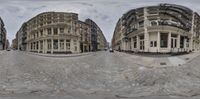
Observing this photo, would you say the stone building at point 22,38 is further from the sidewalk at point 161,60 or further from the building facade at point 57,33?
the sidewalk at point 161,60

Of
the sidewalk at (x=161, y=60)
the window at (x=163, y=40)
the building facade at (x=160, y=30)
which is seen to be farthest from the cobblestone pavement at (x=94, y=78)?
the window at (x=163, y=40)

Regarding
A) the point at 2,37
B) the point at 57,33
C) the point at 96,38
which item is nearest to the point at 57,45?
the point at 57,33

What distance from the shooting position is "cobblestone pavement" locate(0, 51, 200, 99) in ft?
9.16

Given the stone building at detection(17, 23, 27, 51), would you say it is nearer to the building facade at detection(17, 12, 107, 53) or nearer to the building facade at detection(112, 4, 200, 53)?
the building facade at detection(17, 12, 107, 53)

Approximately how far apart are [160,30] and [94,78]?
1.28 m

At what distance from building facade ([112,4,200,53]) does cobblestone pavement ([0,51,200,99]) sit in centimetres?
37

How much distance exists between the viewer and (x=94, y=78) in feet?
10.5

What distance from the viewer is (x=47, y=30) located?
2387mm

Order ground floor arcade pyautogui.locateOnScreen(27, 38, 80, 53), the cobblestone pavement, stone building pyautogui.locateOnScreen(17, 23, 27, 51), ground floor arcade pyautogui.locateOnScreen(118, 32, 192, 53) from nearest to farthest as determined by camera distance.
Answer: ground floor arcade pyautogui.locateOnScreen(118, 32, 192, 53)
ground floor arcade pyautogui.locateOnScreen(27, 38, 80, 53)
stone building pyautogui.locateOnScreen(17, 23, 27, 51)
the cobblestone pavement

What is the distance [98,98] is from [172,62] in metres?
0.93

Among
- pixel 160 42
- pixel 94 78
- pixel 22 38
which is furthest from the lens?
pixel 94 78

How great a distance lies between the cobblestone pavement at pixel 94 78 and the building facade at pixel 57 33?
26 centimetres

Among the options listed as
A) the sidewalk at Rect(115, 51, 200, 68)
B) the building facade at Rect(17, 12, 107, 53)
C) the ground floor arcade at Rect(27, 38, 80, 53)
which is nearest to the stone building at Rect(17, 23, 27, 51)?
the building facade at Rect(17, 12, 107, 53)

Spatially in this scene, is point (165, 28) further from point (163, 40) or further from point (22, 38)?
point (22, 38)
